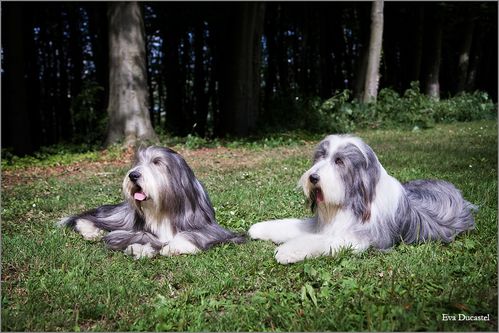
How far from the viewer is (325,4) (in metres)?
27.3

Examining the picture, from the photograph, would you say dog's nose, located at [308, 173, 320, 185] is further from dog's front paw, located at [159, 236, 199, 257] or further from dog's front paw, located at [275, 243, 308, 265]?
dog's front paw, located at [159, 236, 199, 257]

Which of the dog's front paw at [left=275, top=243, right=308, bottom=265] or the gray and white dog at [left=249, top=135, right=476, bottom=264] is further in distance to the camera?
the gray and white dog at [left=249, top=135, right=476, bottom=264]

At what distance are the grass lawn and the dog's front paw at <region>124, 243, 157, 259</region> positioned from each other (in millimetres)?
76

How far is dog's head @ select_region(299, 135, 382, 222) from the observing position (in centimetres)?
439

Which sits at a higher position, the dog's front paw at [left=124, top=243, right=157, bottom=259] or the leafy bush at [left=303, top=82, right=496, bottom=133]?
the leafy bush at [left=303, top=82, right=496, bottom=133]

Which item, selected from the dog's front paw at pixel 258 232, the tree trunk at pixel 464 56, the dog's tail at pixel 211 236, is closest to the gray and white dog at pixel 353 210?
the dog's front paw at pixel 258 232

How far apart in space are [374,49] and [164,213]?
526 inches

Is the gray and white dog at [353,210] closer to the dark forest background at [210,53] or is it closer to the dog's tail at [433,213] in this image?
the dog's tail at [433,213]

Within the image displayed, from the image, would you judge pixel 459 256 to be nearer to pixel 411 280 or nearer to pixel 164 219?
pixel 411 280

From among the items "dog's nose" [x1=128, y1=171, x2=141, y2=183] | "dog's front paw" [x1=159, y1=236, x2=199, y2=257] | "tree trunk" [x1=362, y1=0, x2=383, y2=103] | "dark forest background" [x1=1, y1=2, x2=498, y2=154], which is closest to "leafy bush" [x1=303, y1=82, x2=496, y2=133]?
"tree trunk" [x1=362, y1=0, x2=383, y2=103]

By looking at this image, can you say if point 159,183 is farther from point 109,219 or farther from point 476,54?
point 476,54

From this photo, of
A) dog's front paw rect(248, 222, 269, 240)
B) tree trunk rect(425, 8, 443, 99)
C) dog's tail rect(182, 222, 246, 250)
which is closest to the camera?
dog's tail rect(182, 222, 246, 250)

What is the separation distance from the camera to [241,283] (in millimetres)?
3949

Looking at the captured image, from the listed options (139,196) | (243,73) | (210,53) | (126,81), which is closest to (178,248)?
(139,196)
